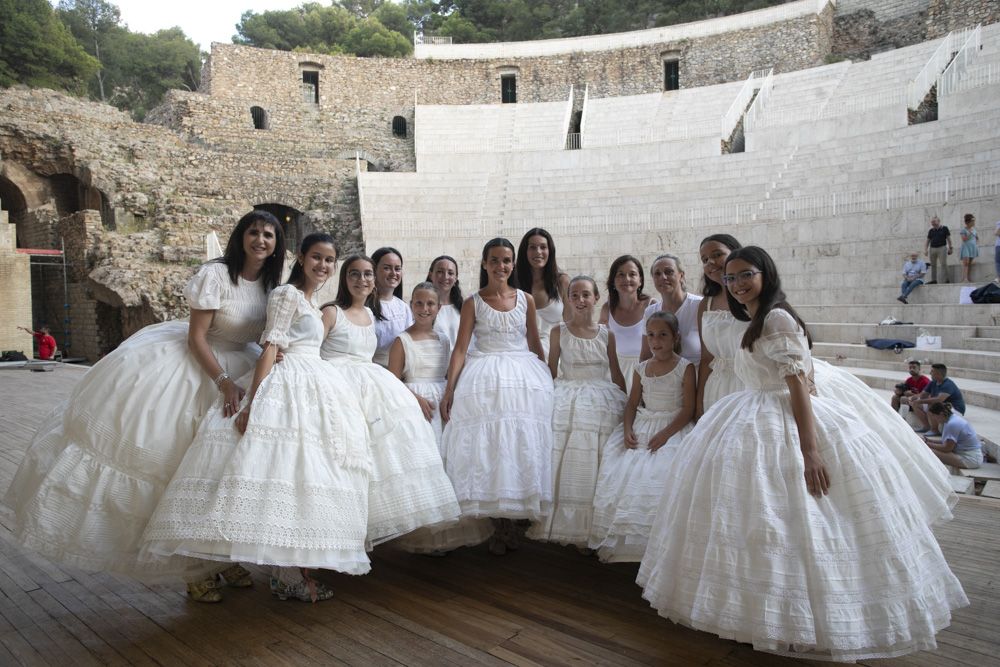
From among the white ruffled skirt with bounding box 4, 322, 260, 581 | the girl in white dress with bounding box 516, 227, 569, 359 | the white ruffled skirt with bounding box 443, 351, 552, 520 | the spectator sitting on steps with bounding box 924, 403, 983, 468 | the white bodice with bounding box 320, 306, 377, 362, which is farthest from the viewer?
the spectator sitting on steps with bounding box 924, 403, 983, 468

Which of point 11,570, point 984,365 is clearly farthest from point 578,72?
point 11,570

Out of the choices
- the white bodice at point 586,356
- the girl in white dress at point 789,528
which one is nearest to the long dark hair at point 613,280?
the white bodice at point 586,356

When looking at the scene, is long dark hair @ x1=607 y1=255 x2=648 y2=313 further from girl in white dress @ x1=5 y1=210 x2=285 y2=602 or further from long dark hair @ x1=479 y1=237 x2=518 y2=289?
girl in white dress @ x1=5 y1=210 x2=285 y2=602

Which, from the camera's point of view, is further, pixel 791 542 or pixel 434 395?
pixel 434 395

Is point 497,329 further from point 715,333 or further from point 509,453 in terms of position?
point 715,333

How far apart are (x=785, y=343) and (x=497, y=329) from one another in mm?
1567

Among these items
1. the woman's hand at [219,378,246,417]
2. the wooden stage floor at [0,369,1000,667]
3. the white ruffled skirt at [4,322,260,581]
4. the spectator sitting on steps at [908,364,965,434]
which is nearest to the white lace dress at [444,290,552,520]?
the wooden stage floor at [0,369,1000,667]

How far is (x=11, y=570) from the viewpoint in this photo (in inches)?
125

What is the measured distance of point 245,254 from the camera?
Answer: 2.94 metres

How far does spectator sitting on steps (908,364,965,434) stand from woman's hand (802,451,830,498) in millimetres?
4263

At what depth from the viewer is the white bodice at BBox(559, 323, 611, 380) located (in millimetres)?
3404

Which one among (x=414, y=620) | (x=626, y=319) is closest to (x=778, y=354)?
(x=626, y=319)

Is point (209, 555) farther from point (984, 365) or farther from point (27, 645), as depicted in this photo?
point (984, 365)

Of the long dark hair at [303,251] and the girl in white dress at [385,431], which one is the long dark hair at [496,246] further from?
the long dark hair at [303,251]
